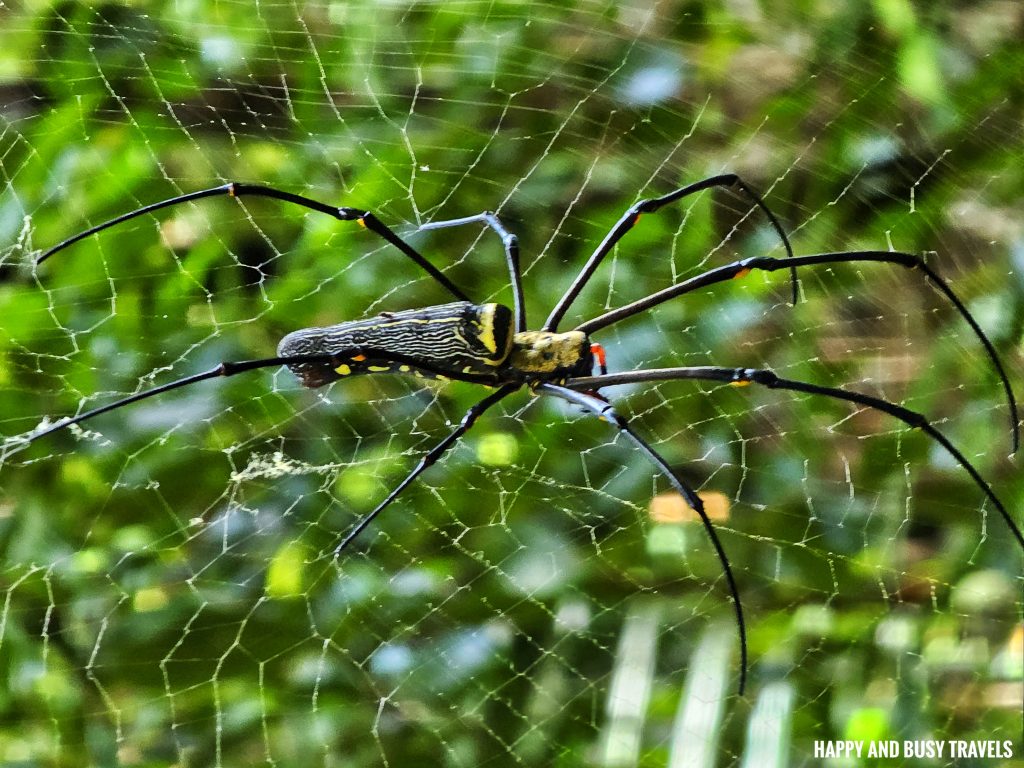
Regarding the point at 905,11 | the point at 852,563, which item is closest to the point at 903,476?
the point at 852,563

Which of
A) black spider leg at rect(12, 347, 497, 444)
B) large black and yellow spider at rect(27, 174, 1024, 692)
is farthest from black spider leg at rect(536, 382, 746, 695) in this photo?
black spider leg at rect(12, 347, 497, 444)

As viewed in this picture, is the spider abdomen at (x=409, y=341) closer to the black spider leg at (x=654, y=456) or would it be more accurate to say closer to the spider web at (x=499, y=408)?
the black spider leg at (x=654, y=456)

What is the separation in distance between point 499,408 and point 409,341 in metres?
0.28

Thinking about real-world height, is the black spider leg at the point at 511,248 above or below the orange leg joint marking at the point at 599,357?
above

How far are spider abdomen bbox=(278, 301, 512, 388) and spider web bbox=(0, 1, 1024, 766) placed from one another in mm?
191

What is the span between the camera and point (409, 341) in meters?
0.72

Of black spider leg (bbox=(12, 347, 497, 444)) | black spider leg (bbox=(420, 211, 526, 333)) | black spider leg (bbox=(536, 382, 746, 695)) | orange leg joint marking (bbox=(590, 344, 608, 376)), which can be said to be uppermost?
black spider leg (bbox=(420, 211, 526, 333))

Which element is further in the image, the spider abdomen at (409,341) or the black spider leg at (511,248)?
the black spider leg at (511,248)

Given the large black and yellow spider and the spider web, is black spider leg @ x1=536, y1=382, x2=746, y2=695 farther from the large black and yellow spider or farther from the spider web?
the spider web

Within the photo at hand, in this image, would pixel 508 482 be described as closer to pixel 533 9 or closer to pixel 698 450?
pixel 698 450

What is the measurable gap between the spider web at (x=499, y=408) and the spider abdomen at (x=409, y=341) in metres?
0.19

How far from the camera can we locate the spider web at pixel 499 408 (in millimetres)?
881

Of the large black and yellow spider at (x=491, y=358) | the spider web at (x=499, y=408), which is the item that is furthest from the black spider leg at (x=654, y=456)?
the spider web at (x=499, y=408)

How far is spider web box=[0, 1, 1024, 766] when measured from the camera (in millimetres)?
881
